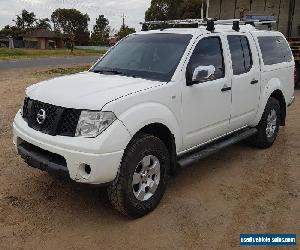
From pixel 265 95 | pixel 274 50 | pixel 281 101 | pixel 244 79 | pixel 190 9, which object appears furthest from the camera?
pixel 190 9

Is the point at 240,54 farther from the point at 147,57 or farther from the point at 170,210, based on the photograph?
the point at 170,210

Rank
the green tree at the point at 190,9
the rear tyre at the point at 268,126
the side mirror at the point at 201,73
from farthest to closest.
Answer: the green tree at the point at 190,9 → the rear tyre at the point at 268,126 → the side mirror at the point at 201,73

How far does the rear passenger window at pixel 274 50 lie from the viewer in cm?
613

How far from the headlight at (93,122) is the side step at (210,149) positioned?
3.98 ft

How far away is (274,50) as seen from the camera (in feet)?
21.1

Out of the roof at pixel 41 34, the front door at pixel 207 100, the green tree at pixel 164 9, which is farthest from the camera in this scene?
the roof at pixel 41 34

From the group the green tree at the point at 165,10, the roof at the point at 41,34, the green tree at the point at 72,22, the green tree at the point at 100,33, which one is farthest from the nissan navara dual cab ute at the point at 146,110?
the green tree at the point at 72,22

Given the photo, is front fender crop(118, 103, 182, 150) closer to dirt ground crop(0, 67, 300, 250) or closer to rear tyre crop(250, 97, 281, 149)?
dirt ground crop(0, 67, 300, 250)

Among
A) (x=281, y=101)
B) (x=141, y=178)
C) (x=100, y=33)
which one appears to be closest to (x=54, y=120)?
(x=141, y=178)

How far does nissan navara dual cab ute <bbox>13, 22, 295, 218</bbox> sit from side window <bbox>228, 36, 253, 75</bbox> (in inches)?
0.6

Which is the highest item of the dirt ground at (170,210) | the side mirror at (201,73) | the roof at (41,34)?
the roof at (41,34)

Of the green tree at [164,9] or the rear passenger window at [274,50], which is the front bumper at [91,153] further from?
the green tree at [164,9]

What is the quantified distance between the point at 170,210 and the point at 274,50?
352cm

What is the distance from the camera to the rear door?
5371mm
